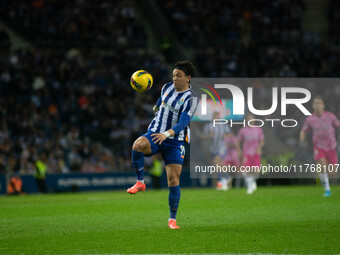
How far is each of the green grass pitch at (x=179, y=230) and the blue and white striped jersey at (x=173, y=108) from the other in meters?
1.54

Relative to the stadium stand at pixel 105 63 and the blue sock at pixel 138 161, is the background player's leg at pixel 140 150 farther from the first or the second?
the stadium stand at pixel 105 63

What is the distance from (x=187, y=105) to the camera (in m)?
9.77

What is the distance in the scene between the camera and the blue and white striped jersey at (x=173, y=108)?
386 inches

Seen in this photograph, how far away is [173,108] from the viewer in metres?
9.84

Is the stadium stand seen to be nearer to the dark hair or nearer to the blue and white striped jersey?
the blue and white striped jersey

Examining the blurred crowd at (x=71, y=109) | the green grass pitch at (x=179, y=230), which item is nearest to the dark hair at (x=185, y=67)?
the green grass pitch at (x=179, y=230)

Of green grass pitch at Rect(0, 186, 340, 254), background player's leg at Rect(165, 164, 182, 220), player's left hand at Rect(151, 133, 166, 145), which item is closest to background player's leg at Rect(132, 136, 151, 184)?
player's left hand at Rect(151, 133, 166, 145)

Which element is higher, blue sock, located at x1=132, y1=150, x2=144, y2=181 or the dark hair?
the dark hair

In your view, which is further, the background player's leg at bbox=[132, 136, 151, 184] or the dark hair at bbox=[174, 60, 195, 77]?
the dark hair at bbox=[174, 60, 195, 77]

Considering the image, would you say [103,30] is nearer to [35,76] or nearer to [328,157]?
[35,76]

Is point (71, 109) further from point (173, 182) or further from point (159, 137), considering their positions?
point (159, 137)

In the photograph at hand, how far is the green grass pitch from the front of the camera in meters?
7.77

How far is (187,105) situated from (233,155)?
1402cm

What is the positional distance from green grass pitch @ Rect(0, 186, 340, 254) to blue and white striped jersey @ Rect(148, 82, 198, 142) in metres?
1.54
